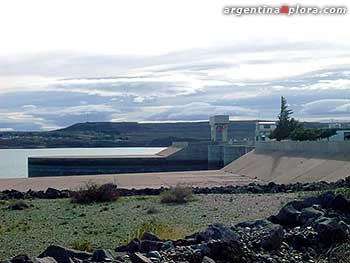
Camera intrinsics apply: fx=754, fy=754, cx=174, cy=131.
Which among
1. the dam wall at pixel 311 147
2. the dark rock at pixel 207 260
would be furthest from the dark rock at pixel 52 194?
the dark rock at pixel 207 260

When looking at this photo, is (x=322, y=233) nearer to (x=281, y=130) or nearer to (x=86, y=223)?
(x=86, y=223)

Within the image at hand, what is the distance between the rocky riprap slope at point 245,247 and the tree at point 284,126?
69.7 metres

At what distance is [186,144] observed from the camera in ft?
326

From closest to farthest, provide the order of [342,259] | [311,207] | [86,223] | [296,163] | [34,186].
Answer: [342,259], [311,207], [86,223], [34,186], [296,163]

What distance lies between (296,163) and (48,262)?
143 feet

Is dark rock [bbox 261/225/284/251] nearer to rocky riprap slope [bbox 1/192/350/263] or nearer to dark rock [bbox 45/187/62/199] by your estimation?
rocky riprap slope [bbox 1/192/350/263]

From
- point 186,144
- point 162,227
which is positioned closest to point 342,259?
point 162,227

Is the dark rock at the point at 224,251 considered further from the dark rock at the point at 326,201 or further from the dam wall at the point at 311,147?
the dam wall at the point at 311,147

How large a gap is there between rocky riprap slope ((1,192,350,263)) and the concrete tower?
88436 mm

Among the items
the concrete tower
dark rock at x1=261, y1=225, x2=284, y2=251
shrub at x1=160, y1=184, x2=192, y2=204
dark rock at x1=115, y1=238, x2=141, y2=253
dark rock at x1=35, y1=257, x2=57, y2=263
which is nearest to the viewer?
dark rock at x1=35, y1=257, x2=57, y2=263

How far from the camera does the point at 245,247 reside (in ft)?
39.7

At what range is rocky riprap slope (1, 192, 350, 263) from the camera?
11617 mm

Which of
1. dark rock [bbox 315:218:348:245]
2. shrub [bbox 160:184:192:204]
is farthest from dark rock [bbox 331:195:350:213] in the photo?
shrub [bbox 160:184:192:204]

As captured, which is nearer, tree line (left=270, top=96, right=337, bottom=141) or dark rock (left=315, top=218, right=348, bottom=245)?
dark rock (left=315, top=218, right=348, bottom=245)
